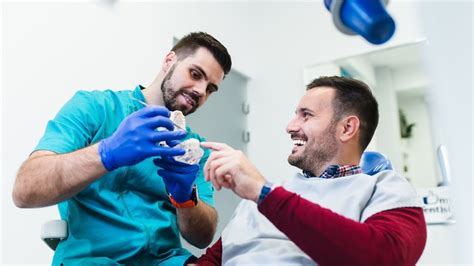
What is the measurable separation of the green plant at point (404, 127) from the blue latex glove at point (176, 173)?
4.81 feet

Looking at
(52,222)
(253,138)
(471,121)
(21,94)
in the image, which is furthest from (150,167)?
(253,138)

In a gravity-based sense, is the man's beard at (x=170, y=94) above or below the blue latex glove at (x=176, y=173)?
above

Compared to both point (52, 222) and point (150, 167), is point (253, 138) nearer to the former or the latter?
point (150, 167)

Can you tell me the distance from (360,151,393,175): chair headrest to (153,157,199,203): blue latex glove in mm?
479

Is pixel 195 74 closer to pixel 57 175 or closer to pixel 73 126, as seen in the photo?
pixel 73 126

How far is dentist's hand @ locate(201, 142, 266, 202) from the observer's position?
0.85 m

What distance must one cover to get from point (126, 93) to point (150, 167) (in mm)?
288

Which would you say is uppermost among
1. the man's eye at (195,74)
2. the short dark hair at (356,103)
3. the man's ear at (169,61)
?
the man's ear at (169,61)

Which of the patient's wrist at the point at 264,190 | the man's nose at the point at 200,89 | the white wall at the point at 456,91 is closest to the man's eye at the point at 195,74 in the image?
the man's nose at the point at 200,89

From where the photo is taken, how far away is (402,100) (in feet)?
7.62

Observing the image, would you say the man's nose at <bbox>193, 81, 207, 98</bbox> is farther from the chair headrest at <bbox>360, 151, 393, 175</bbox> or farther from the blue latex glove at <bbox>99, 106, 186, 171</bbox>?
the chair headrest at <bbox>360, 151, 393, 175</bbox>

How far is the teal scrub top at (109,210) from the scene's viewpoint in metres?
1.21

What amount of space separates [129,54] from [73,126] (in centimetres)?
91

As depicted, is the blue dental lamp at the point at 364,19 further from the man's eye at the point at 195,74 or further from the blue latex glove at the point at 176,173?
the man's eye at the point at 195,74
